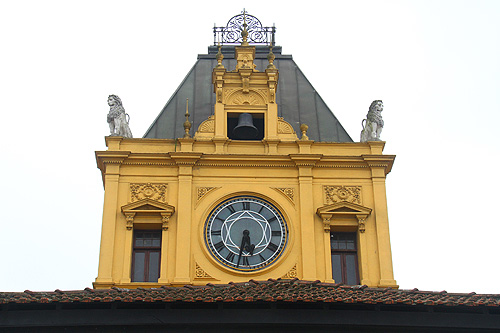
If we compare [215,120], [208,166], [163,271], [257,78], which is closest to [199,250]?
[163,271]

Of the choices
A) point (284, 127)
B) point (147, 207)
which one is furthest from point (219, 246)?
point (284, 127)

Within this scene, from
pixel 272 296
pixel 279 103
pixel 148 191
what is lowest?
pixel 272 296

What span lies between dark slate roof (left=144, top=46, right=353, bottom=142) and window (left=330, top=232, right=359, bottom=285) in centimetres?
398

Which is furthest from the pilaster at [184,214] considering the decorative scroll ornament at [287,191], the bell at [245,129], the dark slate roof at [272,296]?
the dark slate roof at [272,296]

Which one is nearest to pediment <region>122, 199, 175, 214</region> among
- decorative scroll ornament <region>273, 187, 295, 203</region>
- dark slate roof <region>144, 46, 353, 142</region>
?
decorative scroll ornament <region>273, 187, 295, 203</region>

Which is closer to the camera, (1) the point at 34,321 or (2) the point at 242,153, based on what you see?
(1) the point at 34,321

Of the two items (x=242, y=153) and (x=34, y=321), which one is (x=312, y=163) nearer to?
(x=242, y=153)

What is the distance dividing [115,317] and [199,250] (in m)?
7.71

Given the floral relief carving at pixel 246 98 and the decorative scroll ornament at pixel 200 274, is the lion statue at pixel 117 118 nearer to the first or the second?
the floral relief carving at pixel 246 98

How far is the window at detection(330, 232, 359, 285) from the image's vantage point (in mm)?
24969

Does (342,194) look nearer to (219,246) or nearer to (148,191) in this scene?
(219,246)

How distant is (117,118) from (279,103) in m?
5.76

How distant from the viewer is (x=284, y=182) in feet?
85.9

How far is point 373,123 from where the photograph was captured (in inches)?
1088
